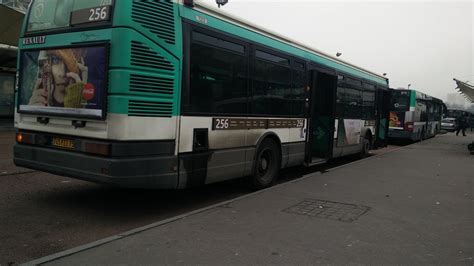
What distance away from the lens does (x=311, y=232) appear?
5.50 metres

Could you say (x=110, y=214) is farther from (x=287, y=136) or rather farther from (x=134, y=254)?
(x=287, y=136)

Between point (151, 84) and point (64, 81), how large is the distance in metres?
1.32

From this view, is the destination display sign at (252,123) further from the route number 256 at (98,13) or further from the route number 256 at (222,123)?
the route number 256 at (98,13)

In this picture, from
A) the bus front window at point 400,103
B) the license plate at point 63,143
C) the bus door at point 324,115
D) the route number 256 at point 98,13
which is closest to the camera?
the route number 256 at point 98,13

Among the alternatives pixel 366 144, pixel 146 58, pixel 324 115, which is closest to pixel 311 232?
pixel 146 58

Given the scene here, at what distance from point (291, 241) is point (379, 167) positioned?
7.94m

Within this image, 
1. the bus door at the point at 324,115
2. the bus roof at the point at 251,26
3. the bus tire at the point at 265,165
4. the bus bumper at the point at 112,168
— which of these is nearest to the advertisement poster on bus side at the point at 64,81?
the bus bumper at the point at 112,168

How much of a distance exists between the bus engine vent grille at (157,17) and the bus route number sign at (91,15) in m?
0.37

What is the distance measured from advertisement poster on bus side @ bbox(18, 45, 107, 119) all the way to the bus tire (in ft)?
11.5

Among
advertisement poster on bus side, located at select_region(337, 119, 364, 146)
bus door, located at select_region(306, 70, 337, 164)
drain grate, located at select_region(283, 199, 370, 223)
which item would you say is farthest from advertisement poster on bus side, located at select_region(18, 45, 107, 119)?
advertisement poster on bus side, located at select_region(337, 119, 364, 146)

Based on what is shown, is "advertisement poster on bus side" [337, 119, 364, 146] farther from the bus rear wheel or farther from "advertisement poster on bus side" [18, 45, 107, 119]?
"advertisement poster on bus side" [18, 45, 107, 119]

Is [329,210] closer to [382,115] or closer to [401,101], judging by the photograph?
[382,115]

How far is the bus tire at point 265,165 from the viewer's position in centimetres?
834

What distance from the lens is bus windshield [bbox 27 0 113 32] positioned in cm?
580
